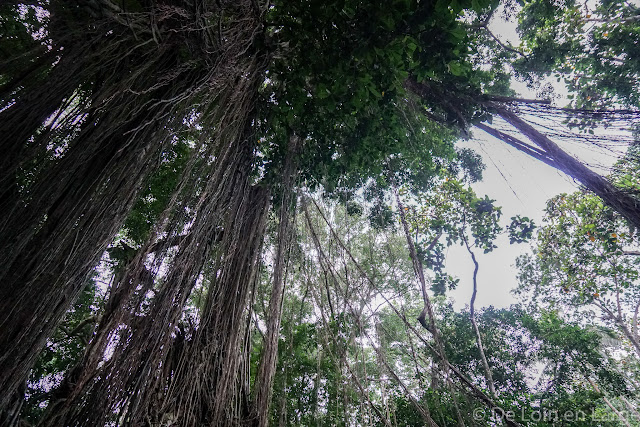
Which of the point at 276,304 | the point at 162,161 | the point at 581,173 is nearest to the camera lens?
the point at 162,161

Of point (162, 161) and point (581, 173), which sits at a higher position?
point (581, 173)

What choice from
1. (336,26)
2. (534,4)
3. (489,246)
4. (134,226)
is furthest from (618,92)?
(134,226)

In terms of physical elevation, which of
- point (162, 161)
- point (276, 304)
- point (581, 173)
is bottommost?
point (276, 304)

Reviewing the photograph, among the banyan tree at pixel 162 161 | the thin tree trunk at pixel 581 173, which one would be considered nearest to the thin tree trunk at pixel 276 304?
the banyan tree at pixel 162 161

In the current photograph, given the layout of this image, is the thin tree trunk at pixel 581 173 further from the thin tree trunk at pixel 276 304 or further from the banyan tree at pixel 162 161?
the thin tree trunk at pixel 276 304

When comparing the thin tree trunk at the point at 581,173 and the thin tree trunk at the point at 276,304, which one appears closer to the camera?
the thin tree trunk at the point at 276,304

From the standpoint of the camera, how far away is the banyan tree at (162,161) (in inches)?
45.8

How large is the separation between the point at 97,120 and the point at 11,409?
144cm

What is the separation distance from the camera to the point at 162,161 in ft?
5.53

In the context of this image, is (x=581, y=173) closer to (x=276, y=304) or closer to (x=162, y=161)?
(x=276, y=304)

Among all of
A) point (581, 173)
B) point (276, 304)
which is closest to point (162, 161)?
point (276, 304)

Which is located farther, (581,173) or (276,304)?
(581,173)

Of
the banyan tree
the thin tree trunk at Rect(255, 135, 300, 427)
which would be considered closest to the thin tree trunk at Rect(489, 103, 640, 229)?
the banyan tree

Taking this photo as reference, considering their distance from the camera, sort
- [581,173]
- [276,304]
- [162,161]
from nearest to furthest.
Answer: [162,161], [276,304], [581,173]
